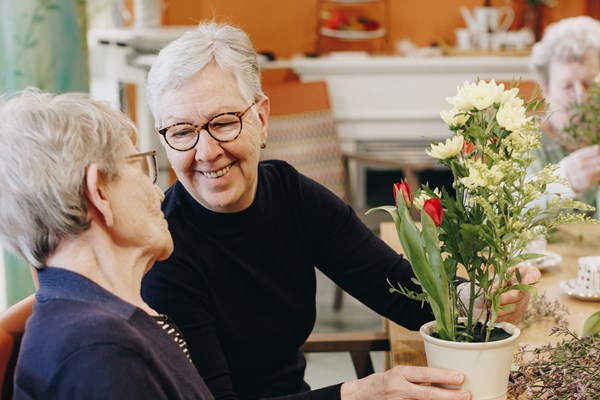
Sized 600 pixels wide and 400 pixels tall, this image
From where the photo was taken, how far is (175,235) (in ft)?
5.46

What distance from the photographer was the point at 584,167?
2.44 metres

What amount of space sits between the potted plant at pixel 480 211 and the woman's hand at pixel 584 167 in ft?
3.86

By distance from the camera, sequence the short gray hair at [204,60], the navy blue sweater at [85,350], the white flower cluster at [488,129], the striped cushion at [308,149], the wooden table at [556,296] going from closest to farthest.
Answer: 1. the navy blue sweater at [85,350]
2. the white flower cluster at [488,129]
3. the short gray hair at [204,60]
4. the wooden table at [556,296]
5. the striped cushion at [308,149]

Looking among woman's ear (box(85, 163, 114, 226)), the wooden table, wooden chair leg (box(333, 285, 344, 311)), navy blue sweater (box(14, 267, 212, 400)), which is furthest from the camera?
wooden chair leg (box(333, 285, 344, 311))

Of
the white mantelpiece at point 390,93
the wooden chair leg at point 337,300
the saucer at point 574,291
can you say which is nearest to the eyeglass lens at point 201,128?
the saucer at point 574,291

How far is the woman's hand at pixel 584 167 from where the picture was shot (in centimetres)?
243

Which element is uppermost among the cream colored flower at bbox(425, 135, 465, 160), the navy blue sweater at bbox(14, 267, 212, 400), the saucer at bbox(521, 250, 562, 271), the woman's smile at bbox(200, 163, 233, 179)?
the cream colored flower at bbox(425, 135, 465, 160)

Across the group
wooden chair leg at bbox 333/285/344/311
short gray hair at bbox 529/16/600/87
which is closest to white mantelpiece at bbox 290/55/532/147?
wooden chair leg at bbox 333/285/344/311

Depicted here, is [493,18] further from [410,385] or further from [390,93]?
[410,385]

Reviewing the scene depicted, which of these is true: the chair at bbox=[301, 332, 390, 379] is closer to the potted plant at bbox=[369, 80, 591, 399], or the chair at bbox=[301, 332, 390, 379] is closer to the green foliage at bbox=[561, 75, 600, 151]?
the potted plant at bbox=[369, 80, 591, 399]

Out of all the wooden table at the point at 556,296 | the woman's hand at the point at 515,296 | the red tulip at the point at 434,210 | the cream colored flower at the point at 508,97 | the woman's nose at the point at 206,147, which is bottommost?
the wooden table at the point at 556,296

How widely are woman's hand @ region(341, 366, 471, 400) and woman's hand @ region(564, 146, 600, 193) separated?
1.26 m

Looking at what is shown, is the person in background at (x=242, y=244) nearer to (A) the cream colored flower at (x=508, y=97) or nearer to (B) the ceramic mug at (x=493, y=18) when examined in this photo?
(A) the cream colored flower at (x=508, y=97)

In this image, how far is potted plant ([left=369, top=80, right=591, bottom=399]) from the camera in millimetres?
1249
